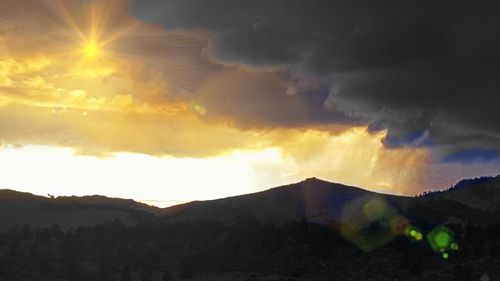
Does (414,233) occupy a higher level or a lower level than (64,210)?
lower

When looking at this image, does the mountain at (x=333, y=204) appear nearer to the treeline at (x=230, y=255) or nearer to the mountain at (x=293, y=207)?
the mountain at (x=293, y=207)

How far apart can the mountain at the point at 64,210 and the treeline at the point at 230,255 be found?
81.5 ft

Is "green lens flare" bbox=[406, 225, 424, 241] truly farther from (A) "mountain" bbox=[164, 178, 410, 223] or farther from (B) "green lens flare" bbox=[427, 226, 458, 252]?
(A) "mountain" bbox=[164, 178, 410, 223]

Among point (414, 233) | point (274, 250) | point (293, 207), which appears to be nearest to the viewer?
point (274, 250)

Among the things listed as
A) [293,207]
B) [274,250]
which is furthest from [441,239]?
[293,207]

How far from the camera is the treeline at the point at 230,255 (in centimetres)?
4112

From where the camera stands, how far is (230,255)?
47375 mm

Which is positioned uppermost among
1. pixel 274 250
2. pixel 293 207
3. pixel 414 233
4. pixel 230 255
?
pixel 293 207

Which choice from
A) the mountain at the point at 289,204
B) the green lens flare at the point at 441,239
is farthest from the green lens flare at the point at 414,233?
the mountain at the point at 289,204

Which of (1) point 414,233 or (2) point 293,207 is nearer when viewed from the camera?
(1) point 414,233

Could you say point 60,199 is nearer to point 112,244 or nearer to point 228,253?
point 112,244

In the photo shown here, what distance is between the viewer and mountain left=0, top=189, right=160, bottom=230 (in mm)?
84812

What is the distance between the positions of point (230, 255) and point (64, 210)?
50801 millimetres

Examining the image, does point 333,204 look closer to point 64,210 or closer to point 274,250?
point 64,210
